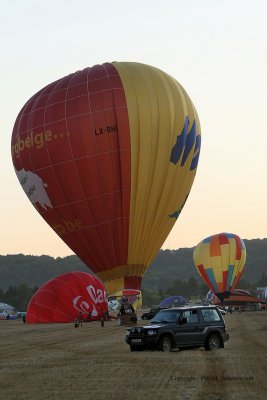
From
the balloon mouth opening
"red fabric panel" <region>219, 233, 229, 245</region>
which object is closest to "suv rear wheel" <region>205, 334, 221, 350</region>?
"red fabric panel" <region>219, 233, 229, 245</region>

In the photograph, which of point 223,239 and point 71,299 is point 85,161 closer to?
point 71,299

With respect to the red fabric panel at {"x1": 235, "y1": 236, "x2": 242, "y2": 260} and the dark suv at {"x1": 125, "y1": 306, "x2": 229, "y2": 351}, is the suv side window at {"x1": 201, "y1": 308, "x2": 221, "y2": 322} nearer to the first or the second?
the dark suv at {"x1": 125, "y1": 306, "x2": 229, "y2": 351}

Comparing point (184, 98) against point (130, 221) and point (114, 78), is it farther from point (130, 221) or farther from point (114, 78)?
point (130, 221)

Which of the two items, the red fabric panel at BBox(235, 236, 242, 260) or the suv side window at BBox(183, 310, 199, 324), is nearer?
the suv side window at BBox(183, 310, 199, 324)

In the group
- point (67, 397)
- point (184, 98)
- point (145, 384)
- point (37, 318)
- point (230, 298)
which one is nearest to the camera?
point (67, 397)

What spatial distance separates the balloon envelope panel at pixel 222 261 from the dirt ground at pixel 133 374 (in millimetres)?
69604

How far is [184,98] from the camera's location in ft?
189

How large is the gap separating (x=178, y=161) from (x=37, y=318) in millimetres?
22019

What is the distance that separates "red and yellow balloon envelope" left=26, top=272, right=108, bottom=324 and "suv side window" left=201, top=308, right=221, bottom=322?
33513mm

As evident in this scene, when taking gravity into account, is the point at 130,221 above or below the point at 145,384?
above

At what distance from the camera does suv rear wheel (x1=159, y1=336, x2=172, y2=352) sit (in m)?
29.0

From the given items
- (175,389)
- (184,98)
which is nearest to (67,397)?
(175,389)

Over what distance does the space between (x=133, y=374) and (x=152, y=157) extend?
113 feet

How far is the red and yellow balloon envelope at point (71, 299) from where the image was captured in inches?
2493
